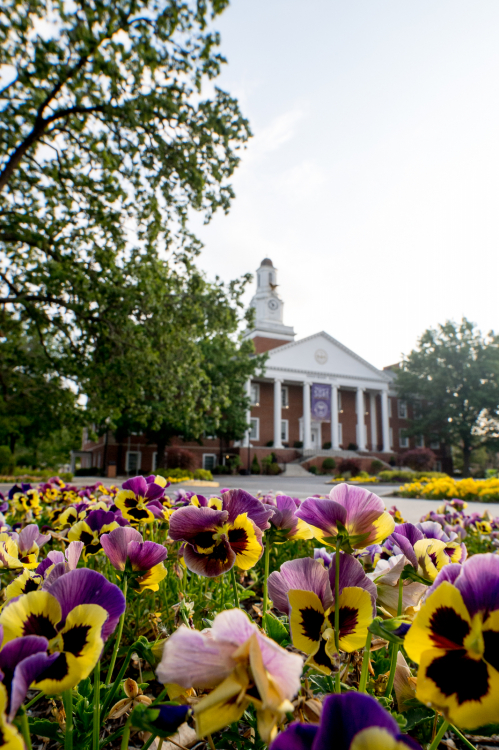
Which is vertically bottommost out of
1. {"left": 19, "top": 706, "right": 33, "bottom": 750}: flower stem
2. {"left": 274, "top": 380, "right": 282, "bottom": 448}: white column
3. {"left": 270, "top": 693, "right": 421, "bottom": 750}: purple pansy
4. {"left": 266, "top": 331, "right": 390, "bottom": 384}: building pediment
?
{"left": 19, "top": 706, "right": 33, "bottom": 750}: flower stem

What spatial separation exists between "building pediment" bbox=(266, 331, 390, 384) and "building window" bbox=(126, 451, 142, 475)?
1317cm

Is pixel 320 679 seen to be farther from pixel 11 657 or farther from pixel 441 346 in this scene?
pixel 441 346

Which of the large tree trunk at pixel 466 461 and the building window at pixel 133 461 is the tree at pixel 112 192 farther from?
the large tree trunk at pixel 466 461

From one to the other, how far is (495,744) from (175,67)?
11.6 meters

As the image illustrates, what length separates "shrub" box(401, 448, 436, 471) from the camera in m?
33.2

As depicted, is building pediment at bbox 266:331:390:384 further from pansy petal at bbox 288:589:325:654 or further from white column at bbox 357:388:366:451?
pansy petal at bbox 288:589:325:654

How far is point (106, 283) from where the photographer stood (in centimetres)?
1041

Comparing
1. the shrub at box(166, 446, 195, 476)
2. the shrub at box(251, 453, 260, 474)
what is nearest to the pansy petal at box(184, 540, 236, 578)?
the shrub at box(166, 446, 195, 476)

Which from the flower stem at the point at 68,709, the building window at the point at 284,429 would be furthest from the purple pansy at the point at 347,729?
the building window at the point at 284,429

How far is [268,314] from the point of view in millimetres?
47875

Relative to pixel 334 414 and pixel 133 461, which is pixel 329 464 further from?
pixel 133 461

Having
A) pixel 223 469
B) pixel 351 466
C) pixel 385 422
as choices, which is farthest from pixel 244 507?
pixel 385 422

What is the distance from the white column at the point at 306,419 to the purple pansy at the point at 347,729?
128 feet

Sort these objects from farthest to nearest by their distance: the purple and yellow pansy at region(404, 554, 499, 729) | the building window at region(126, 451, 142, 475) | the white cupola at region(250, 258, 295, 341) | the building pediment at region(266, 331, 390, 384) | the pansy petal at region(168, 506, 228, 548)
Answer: the white cupola at region(250, 258, 295, 341)
the building pediment at region(266, 331, 390, 384)
the building window at region(126, 451, 142, 475)
the pansy petal at region(168, 506, 228, 548)
the purple and yellow pansy at region(404, 554, 499, 729)
